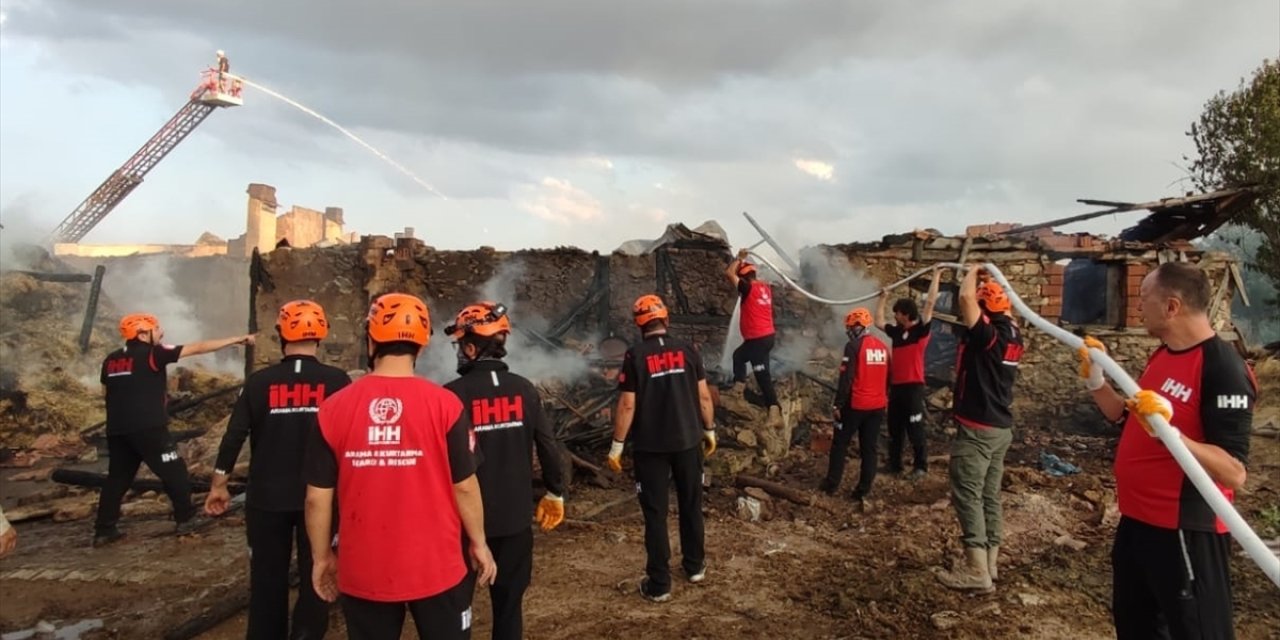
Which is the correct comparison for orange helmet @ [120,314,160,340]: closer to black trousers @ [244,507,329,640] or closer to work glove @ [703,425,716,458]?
black trousers @ [244,507,329,640]

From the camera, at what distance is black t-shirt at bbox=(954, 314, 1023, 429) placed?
495cm

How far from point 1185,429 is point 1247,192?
453 inches

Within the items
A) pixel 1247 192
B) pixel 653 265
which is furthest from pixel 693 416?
pixel 1247 192

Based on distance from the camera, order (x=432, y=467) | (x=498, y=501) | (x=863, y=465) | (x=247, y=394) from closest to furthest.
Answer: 1. (x=432, y=467)
2. (x=498, y=501)
3. (x=247, y=394)
4. (x=863, y=465)

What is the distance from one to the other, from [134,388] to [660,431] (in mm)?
4959

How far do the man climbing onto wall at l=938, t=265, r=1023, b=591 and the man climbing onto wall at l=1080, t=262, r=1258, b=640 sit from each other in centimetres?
198

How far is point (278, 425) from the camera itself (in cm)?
392

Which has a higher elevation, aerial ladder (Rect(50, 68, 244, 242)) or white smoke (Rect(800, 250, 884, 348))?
aerial ladder (Rect(50, 68, 244, 242))

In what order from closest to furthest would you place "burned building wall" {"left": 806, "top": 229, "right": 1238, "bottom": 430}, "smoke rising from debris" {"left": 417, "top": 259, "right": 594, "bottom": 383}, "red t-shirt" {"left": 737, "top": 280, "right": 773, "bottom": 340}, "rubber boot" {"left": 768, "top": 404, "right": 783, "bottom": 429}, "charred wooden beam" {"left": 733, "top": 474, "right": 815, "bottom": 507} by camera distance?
1. "charred wooden beam" {"left": 733, "top": 474, "right": 815, "bottom": 507}
2. "rubber boot" {"left": 768, "top": 404, "right": 783, "bottom": 429}
3. "red t-shirt" {"left": 737, "top": 280, "right": 773, "bottom": 340}
4. "smoke rising from debris" {"left": 417, "top": 259, "right": 594, "bottom": 383}
5. "burned building wall" {"left": 806, "top": 229, "right": 1238, "bottom": 430}

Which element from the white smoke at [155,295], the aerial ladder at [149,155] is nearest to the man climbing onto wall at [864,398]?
the white smoke at [155,295]

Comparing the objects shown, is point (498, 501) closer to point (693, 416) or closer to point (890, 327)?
point (693, 416)

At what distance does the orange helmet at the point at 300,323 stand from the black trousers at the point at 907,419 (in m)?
6.15

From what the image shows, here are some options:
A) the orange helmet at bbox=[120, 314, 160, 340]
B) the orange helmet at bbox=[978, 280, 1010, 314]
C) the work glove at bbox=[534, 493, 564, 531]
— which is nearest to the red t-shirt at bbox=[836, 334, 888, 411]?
the orange helmet at bbox=[978, 280, 1010, 314]

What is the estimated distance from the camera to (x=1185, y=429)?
9.02 feet
